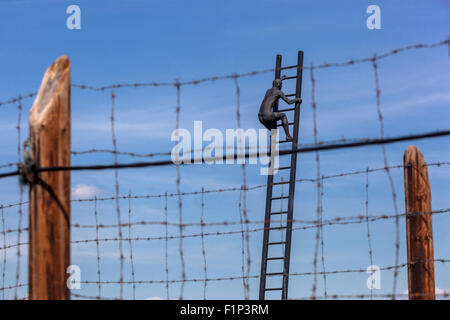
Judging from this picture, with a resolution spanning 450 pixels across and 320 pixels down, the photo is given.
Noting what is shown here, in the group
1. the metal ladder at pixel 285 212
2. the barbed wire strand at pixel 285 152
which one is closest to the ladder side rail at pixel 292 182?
the metal ladder at pixel 285 212

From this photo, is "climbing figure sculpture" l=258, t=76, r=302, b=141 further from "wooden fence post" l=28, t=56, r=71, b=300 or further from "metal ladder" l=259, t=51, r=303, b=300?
"wooden fence post" l=28, t=56, r=71, b=300

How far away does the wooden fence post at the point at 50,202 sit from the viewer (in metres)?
5.52

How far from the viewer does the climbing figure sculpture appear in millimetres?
11211

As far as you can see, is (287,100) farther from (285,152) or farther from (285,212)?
(285,152)

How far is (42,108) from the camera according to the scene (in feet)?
19.1

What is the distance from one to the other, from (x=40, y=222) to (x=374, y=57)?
3.84 meters

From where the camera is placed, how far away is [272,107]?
11.5 m

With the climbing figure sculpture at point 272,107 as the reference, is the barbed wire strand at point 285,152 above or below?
below

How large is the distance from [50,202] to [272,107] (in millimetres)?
6420

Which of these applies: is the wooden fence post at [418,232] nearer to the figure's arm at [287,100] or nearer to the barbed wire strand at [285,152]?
the barbed wire strand at [285,152]

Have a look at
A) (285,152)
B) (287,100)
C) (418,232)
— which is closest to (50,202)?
(285,152)

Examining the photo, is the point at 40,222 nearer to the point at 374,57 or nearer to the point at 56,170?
the point at 56,170

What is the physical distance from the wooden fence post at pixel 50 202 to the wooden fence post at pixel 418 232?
3350mm
